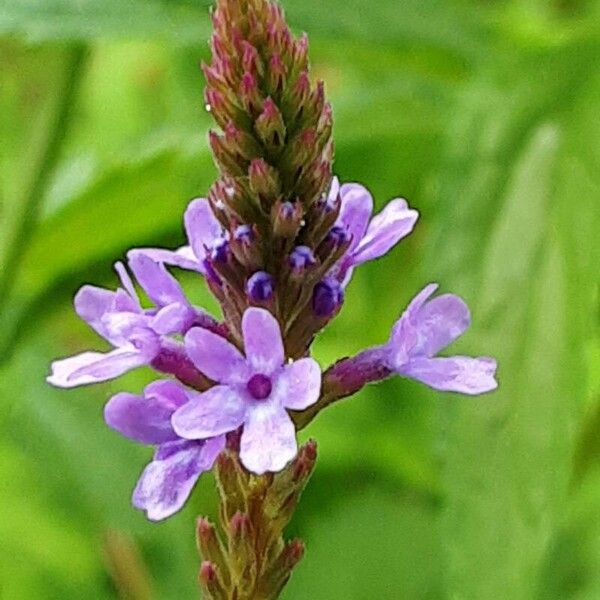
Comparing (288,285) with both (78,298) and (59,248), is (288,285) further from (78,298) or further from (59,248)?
(59,248)

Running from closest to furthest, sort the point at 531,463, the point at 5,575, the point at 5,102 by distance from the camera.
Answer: the point at 531,463, the point at 5,575, the point at 5,102

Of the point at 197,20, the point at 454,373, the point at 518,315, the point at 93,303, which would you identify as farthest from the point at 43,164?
the point at 454,373

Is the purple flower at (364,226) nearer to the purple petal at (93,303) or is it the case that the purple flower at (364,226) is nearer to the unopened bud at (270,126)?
the unopened bud at (270,126)

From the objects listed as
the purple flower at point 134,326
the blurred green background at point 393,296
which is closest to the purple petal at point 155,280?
the purple flower at point 134,326

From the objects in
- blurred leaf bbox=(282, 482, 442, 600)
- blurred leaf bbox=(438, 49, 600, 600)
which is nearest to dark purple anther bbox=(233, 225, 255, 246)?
blurred leaf bbox=(438, 49, 600, 600)

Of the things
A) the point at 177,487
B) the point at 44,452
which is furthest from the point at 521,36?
the point at 177,487

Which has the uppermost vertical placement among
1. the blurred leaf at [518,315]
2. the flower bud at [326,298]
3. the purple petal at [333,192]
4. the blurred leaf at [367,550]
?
the purple petal at [333,192]

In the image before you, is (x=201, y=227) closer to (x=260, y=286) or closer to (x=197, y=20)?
(x=260, y=286)
